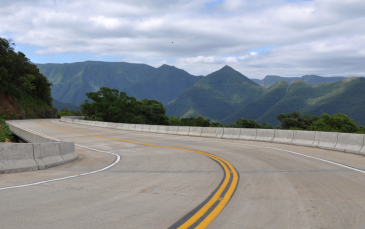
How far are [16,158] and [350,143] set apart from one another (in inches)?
530

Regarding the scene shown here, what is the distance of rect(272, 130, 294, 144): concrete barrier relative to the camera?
17.9 meters

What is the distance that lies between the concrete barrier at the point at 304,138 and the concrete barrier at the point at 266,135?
6.46ft

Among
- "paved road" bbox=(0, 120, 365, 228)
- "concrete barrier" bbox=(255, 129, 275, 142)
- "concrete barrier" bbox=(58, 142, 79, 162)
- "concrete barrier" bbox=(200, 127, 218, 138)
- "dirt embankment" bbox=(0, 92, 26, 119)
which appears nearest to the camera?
"paved road" bbox=(0, 120, 365, 228)

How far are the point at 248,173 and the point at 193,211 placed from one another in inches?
162

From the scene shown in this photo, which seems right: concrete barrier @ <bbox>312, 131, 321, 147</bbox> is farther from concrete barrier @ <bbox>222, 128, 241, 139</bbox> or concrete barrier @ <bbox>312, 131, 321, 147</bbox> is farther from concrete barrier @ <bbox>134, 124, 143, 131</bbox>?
concrete barrier @ <bbox>134, 124, 143, 131</bbox>

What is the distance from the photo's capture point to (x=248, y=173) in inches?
352

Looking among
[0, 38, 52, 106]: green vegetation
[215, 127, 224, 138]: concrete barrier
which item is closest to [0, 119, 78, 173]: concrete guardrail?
[215, 127, 224, 138]: concrete barrier

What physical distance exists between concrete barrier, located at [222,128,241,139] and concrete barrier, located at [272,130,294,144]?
3587mm

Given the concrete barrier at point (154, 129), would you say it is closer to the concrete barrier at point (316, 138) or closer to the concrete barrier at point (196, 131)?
the concrete barrier at point (196, 131)

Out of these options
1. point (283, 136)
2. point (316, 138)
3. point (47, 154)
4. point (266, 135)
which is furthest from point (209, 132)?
point (47, 154)

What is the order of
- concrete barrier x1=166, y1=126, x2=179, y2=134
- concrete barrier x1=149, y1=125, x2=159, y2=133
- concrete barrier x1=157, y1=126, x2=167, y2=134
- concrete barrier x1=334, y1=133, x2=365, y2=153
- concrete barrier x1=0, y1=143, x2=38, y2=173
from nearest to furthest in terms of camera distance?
concrete barrier x1=0, y1=143, x2=38, y2=173
concrete barrier x1=334, y1=133, x2=365, y2=153
concrete barrier x1=166, y1=126, x2=179, y2=134
concrete barrier x1=157, y1=126, x2=167, y2=134
concrete barrier x1=149, y1=125, x2=159, y2=133

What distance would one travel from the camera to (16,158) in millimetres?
9539

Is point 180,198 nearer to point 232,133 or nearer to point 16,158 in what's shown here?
point 16,158

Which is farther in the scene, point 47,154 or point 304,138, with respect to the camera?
point 304,138
